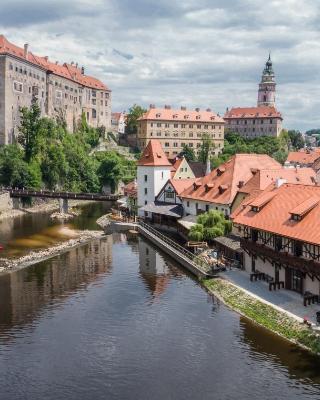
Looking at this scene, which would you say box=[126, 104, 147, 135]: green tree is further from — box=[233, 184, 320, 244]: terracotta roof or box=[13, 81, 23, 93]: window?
box=[233, 184, 320, 244]: terracotta roof

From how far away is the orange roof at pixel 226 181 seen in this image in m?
56.1

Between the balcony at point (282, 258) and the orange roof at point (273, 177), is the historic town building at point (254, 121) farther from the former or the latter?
the balcony at point (282, 258)

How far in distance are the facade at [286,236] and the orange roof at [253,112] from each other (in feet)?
433

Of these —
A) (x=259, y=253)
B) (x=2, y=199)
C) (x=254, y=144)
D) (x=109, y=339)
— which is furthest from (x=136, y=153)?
(x=109, y=339)

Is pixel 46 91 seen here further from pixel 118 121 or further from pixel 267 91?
pixel 267 91

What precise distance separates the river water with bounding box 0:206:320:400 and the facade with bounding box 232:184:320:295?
459 cm

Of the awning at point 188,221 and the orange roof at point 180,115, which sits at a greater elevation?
the orange roof at point 180,115

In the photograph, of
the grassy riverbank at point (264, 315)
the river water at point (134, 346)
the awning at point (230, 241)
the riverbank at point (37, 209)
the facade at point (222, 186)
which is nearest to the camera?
the river water at point (134, 346)

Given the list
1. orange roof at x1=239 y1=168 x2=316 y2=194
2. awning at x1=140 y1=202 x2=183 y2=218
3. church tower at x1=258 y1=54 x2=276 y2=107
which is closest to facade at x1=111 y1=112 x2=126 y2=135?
church tower at x1=258 y1=54 x2=276 y2=107

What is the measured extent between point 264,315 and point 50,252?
26.3 meters

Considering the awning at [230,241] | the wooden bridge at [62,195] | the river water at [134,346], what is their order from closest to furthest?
1. the river water at [134,346]
2. the awning at [230,241]
3. the wooden bridge at [62,195]

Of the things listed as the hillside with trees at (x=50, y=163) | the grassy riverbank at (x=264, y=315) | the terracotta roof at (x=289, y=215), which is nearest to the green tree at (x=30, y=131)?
the hillside with trees at (x=50, y=163)

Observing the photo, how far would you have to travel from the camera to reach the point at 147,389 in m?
22.7

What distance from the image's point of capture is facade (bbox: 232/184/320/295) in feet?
103
